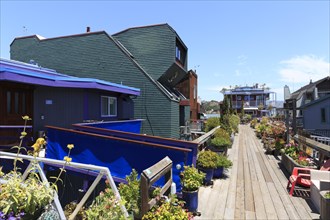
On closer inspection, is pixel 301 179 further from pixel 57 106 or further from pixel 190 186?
pixel 57 106

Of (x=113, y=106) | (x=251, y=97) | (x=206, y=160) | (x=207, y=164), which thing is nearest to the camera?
(x=207, y=164)

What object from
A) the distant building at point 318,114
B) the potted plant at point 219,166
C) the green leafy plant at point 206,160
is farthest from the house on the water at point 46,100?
the distant building at point 318,114

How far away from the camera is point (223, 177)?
9.12 m

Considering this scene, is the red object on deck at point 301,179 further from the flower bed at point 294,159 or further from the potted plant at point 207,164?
the potted plant at point 207,164

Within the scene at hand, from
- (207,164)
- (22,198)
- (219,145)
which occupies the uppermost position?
(22,198)

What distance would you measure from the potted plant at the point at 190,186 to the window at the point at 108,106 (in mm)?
9956

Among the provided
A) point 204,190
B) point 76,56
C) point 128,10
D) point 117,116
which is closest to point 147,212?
point 204,190

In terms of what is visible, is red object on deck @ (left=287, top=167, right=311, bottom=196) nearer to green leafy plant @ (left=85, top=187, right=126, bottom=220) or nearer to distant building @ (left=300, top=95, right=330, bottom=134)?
green leafy plant @ (left=85, top=187, right=126, bottom=220)

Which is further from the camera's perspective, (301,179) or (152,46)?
(152,46)

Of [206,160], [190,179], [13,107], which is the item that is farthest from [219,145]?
[13,107]

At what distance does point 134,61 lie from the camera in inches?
747

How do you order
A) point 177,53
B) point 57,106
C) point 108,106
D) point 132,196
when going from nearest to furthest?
point 132,196 < point 57,106 < point 108,106 < point 177,53

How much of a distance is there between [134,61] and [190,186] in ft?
48.3

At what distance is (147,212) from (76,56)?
1863 cm
